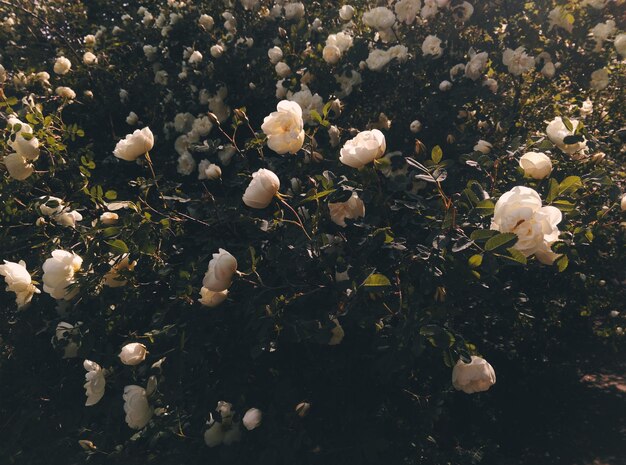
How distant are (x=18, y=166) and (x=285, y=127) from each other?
122cm

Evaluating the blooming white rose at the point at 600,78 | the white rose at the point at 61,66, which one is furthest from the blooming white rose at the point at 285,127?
the white rose at the point at 61,66

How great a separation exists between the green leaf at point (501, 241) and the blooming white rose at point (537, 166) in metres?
0.51

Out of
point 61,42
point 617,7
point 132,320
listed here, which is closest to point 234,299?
point 132,320

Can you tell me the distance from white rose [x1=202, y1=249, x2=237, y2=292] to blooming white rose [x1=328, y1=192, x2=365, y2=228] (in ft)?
1.38

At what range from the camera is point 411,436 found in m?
2.14

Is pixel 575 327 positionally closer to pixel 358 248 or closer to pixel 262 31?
pixel 358 248

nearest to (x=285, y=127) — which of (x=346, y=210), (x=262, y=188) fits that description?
(x=262, y=188)

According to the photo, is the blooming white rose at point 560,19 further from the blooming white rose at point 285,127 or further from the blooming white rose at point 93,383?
the blooming white rose at point 93,383

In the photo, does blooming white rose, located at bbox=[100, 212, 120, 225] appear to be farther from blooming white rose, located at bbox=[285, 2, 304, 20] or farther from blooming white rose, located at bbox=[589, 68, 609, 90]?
blooming white rose, located at bbox=[589, 68, 609, 90]

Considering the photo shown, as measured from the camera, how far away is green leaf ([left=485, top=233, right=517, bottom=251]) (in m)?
1.25

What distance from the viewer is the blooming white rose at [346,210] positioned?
5.70 feet

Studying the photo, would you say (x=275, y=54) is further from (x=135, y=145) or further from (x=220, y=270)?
(x=220, y=270)

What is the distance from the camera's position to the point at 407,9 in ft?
8.47

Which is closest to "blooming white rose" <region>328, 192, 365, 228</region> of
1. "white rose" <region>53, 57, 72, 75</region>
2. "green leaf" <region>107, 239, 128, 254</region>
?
"green leaf" <region>107, 239, 128, 254</region>
